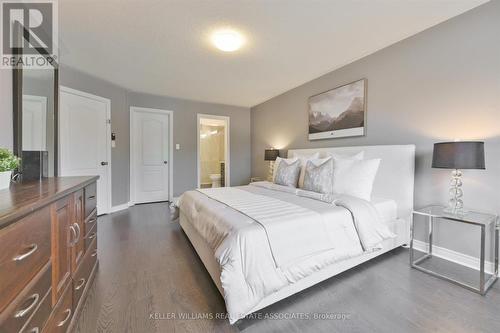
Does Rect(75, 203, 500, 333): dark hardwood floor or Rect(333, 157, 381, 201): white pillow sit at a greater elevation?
Rect(333, 157, 381, 201): white pillow

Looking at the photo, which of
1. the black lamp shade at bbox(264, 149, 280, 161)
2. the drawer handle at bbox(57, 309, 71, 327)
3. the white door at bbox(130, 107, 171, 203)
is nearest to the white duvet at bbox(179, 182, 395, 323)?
the drawer handle at bbox(57, 309, 71, 327)

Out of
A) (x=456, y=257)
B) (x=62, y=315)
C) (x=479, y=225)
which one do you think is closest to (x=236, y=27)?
(x=62, y=315)

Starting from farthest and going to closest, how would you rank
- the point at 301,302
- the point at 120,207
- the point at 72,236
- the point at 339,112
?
the point at 120,207 → the point at 339,112 → the point at 301,302 → the point at 72,236

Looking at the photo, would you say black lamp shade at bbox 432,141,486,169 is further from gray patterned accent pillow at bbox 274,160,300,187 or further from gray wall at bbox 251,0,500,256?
gray patterned accent pillow at bbox 274,160,300,187

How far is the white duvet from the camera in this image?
134 centimetres

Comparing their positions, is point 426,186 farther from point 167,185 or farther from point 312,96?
point 167,185

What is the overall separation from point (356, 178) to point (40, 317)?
8.61 feet

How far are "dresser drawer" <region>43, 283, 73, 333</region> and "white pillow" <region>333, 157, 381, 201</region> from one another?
95.7 inches

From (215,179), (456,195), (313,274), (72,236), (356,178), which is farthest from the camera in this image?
(215,179)

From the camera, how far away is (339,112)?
10.6ft

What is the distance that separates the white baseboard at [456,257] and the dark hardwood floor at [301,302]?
291 mm

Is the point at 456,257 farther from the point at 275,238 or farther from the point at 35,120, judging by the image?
the point at 35,120

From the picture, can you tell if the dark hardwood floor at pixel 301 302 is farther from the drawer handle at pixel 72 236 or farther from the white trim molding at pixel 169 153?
the white trim molding at pixel 169 153

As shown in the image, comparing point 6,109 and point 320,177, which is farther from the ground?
point 6,109
